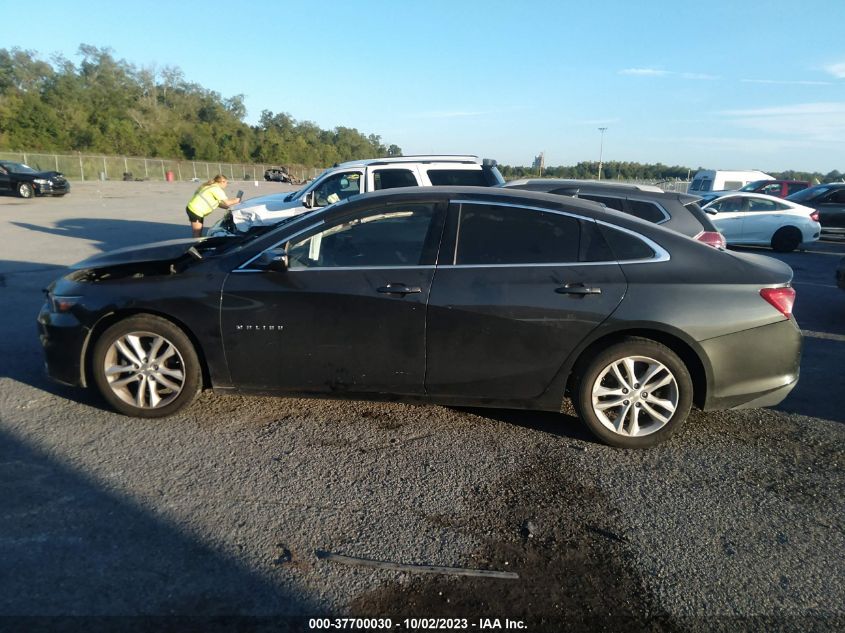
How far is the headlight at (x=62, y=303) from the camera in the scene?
4277 millimetres

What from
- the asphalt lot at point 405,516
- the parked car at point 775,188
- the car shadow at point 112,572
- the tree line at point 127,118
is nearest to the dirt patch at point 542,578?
the asphalt lot at point 405,516

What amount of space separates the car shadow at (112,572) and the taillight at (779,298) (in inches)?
130

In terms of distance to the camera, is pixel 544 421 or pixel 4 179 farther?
pixel 4 179

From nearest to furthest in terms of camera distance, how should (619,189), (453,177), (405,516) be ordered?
(405,516), (619,189), (453,177)

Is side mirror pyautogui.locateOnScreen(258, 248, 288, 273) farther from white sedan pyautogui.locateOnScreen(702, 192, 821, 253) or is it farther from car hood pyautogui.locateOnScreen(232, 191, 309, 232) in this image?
white sedan pyautogui.locateOnScreen(702, 192, 821, 253)

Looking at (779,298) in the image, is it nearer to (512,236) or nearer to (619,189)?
(512,236)

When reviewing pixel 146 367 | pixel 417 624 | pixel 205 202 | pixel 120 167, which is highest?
pixel 120 167

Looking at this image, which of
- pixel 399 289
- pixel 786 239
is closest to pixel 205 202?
pixel 399 289

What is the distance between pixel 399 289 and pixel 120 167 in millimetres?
62434

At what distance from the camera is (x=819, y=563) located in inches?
115

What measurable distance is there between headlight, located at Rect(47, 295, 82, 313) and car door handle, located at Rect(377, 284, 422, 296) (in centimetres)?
214

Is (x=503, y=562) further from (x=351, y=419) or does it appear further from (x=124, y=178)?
(x=124, y=178)

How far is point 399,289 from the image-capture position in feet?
13.1

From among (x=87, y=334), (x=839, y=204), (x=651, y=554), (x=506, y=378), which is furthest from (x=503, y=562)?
(x=839, y=204)
